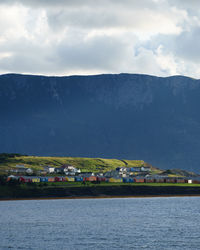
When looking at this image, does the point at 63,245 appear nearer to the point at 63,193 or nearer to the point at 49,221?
Answer: the point at 49,221

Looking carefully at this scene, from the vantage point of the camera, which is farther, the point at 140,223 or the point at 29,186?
the point at 29,186

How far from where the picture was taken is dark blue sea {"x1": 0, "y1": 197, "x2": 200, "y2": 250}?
90.1m

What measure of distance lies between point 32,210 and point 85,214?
63.1 feet

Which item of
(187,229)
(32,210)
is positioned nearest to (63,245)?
(187,229)

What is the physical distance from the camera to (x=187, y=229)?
108m

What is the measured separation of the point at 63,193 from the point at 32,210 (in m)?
44.6

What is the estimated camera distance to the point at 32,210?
500 feet

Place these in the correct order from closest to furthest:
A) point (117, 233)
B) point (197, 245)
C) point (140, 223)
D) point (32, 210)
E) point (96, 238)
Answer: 1. point (197, 245)
2. point (96, 238)
3. point (117, 233)
4. point (140, 223)
5. point (32, 210)

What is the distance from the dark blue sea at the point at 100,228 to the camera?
90.1 meters

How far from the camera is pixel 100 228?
362 ft

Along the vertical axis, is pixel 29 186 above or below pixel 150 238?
above

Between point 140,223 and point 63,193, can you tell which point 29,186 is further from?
point 140,223

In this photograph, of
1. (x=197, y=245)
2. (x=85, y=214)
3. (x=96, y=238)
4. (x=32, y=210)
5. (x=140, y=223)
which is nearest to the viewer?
(x=197, y=245)

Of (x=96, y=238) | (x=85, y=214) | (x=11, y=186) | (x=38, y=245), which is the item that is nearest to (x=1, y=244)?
(x=38, y=245)
